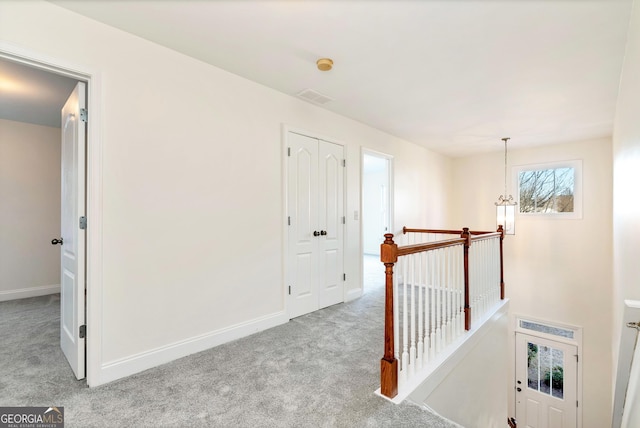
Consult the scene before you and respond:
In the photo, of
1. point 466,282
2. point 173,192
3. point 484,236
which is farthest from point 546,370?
point 173,192

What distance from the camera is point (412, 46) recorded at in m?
2.27

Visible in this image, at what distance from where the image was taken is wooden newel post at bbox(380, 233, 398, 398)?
73.5 inches

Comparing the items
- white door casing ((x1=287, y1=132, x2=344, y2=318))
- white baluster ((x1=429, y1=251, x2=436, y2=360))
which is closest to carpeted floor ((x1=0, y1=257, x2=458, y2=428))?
white baluster ((x1=429, y1=251, x2=436, y2=360))

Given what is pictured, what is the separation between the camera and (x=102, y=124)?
200cm

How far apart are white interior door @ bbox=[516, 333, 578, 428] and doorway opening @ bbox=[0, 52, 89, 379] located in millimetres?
6811

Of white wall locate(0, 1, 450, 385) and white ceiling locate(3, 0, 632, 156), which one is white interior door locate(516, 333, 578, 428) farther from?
white wall locate(0, 1, 450, 385)

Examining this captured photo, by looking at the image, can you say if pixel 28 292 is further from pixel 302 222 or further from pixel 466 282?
pixel 466 282

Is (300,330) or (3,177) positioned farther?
→ (3,177)

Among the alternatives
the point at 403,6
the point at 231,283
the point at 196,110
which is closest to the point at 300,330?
the point at 231,283

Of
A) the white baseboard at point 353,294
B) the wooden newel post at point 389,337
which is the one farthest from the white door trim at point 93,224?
the white baseboard at point 353,294

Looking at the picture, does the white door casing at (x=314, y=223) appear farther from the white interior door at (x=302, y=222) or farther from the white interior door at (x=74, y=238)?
the white interior door at (x=74, y=238)

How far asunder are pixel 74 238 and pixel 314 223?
2.16m

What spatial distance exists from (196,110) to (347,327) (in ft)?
8.01

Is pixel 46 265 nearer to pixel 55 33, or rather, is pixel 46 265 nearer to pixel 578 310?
pixel 55 33
